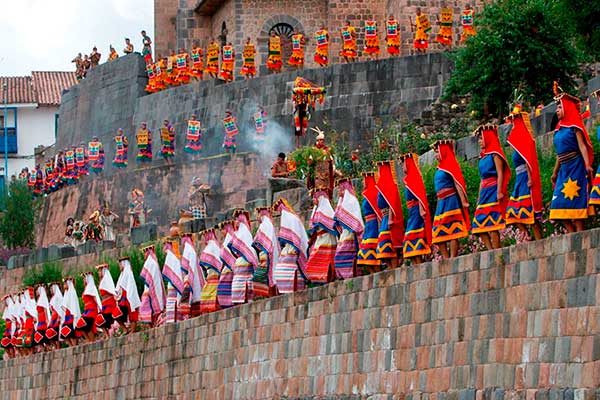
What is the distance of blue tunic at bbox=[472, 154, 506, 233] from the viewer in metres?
25.7

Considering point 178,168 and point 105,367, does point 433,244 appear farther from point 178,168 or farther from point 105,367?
point 178,168

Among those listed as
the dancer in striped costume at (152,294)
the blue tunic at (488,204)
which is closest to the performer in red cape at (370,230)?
the blue tunic at (488,204)

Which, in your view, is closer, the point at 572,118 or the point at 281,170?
the point at 572,118

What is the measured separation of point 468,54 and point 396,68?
538cm

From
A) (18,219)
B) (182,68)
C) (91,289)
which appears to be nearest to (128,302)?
(91,289)

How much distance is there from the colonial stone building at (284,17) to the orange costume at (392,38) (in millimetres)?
2375

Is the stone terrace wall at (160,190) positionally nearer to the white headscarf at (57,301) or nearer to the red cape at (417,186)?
the white headscarf at (57,301)

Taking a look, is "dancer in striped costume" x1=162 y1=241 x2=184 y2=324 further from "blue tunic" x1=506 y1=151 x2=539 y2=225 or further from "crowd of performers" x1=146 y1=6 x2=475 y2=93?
"crowd of performers" x1=146 y1=6 x2=475 y2=93

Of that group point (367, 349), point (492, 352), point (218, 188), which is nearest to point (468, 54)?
point (218, 188)

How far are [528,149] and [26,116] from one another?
2400 inches

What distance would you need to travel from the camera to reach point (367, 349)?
28672 millimetres

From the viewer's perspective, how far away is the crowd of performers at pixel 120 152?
52.3 meters

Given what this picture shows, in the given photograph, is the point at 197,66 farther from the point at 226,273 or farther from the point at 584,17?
the point at 226,273

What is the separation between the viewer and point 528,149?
2523 cm
